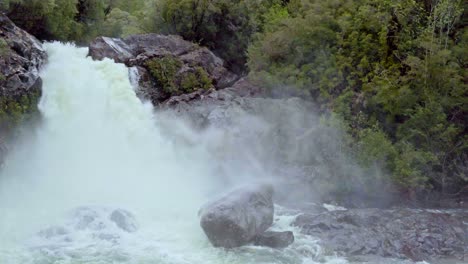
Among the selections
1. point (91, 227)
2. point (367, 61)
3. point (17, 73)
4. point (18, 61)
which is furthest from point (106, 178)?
point (367, 61)

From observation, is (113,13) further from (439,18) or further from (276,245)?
(276,245)

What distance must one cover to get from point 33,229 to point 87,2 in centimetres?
2072

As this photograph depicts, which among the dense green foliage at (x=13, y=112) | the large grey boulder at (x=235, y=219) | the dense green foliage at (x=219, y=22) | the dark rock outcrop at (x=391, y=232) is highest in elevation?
the dense green foliage at (x=219, y=22)

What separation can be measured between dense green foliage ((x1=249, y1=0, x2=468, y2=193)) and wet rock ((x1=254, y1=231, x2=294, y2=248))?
661cm

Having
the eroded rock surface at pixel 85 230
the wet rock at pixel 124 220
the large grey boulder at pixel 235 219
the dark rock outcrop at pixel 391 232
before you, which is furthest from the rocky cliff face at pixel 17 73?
the dark rock outcrop at pixel 391 232

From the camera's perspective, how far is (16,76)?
22812 millimetres

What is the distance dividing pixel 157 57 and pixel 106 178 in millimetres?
8752

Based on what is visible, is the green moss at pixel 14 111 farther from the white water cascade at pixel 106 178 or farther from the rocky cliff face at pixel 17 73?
the white water cascade at pixel 106 178

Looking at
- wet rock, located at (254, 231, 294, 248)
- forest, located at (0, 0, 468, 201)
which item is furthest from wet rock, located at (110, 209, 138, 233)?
forest, located at (0, 0, 468, 201)

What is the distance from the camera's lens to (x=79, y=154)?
75.8ft

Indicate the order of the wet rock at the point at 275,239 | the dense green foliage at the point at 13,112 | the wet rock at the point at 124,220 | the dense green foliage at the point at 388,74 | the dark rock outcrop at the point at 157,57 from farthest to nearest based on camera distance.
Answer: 1. the dark rock outcrop at the point at 157,57
2. the dense green foliage at the point at 388,74
3. the dense green foliage at the point at 13,112
4. the wet rock at the point at 124,220
5. the wet rock at the point at 275,239

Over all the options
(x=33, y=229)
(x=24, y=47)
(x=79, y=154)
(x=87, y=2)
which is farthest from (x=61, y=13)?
(x=33, y=229)

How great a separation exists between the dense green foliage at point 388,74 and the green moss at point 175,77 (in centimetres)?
280

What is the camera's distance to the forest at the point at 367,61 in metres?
23.3
